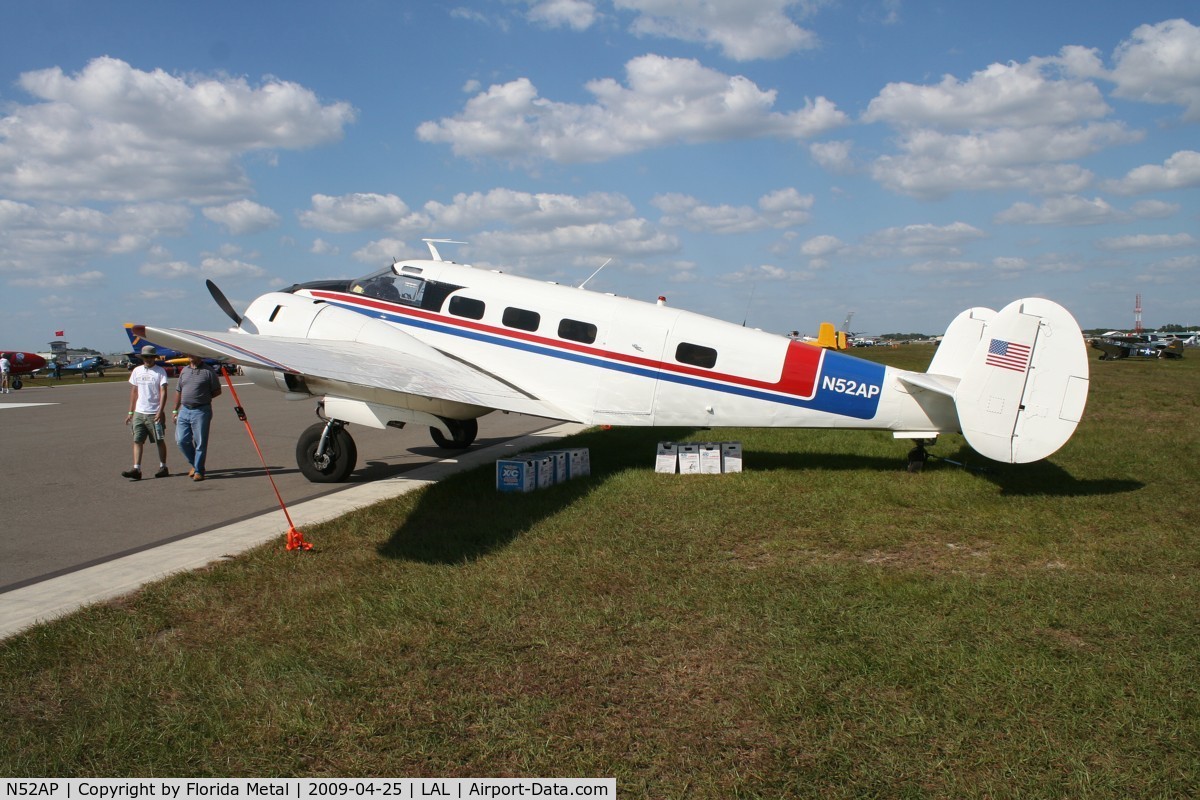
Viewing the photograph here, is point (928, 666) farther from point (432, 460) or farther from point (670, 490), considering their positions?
point (432, 460)

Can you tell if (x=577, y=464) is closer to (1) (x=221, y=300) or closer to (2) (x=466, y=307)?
(2) (x=466, y=307)

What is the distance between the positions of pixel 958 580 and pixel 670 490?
4262 mm

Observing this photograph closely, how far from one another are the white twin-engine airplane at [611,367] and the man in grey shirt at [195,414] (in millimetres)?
882

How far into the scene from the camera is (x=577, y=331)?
11.3 metres

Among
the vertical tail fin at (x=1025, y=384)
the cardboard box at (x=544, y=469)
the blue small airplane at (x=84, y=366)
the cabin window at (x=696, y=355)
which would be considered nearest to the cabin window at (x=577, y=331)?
the cabin window at (x=696, y=355)

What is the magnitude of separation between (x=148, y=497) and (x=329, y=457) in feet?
8.09

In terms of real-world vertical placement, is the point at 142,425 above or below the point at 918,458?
above

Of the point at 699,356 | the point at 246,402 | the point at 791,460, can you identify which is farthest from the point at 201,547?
the point at 246,402

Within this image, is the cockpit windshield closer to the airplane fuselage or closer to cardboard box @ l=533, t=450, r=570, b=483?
the airplane fuselage

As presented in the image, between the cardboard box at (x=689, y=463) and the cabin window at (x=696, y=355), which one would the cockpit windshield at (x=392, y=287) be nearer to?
the cabin window at (x=696, y=355)

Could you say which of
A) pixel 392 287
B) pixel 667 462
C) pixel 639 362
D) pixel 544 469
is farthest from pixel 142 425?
pixel 667 462

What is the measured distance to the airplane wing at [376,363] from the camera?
27.7 feet

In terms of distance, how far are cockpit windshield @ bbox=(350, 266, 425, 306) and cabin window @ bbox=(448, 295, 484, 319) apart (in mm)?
581

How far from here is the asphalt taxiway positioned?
6992 mm
